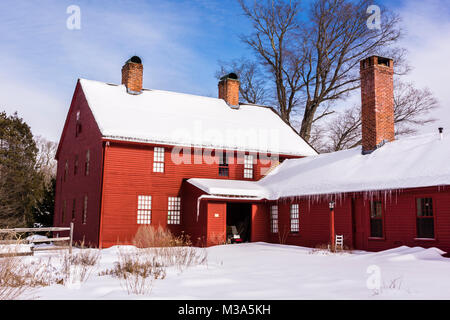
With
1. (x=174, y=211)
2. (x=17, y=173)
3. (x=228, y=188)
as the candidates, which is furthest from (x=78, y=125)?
(x=17, y=173)

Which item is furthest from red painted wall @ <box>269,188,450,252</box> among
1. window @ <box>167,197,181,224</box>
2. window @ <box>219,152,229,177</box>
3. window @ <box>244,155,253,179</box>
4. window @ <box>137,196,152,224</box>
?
window @ <box>137,196,152,224</box>

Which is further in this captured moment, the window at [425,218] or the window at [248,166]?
the window at [248,166]

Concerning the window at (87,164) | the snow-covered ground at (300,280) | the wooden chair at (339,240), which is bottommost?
the snow-covered ground at (300,280)

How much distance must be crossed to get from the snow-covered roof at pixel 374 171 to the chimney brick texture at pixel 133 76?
9.68 m

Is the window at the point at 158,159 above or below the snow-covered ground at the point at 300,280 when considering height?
above

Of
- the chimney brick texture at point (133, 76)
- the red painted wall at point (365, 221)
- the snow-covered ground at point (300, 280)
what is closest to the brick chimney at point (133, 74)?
the chimney brick texture at point (133, 76)

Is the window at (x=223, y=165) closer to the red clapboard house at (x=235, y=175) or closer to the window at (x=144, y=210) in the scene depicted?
the red clapboard house at (x=235, y=175)

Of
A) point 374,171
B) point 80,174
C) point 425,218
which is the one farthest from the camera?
point 80,174

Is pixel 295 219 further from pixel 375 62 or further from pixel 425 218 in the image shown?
pixel 375 62

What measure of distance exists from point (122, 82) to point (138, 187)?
8.10m

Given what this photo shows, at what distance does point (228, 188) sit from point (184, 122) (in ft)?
17.8

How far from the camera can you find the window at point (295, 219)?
21.2 meters

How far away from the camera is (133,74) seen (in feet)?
85.4
